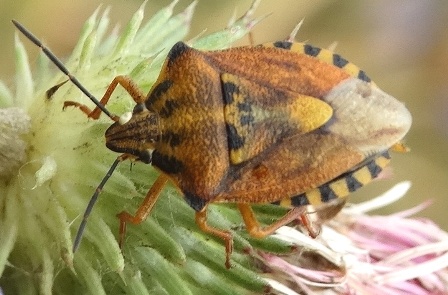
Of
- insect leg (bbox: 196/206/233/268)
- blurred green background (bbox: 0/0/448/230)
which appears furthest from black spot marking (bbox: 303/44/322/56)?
blurred green background (bbox: 0/0/448/230)

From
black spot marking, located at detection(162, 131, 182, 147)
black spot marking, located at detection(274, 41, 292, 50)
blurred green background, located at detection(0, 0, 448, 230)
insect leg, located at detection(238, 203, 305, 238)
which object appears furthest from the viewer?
blurred green background, located at detection(0, 0, 448, 230)

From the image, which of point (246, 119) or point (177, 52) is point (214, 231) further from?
point (177, 52)

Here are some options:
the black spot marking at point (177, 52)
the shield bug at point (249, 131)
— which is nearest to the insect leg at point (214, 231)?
the shield bug at point (249, 131)

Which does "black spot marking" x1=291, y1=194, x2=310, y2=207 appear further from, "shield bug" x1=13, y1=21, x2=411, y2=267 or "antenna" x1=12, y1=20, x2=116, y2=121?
"antenna" x1=12, y1=20, x2=116, y2=121

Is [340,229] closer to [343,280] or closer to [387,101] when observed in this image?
[343,280]

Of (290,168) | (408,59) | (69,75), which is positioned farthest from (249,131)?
(408,59)
